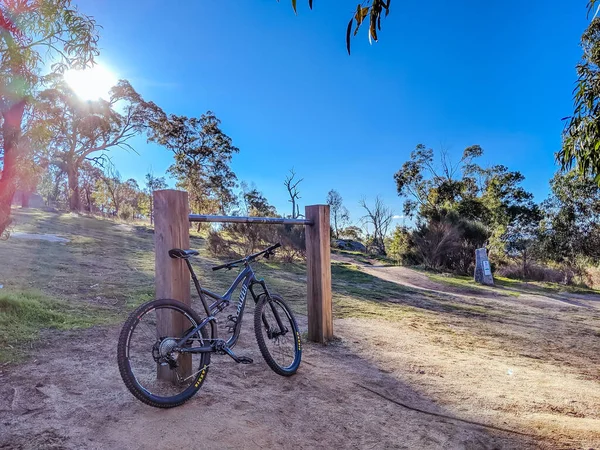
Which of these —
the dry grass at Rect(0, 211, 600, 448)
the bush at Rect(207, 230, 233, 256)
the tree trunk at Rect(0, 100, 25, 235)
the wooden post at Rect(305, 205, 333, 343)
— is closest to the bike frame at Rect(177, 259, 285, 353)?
the dry grass at Rect(0, 211, 600, 448)

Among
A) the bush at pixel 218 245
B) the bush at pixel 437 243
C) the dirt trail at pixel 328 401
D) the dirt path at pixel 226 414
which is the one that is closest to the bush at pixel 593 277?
the bush at pixel 437 243

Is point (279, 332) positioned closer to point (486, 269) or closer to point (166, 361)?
point (166, 361)

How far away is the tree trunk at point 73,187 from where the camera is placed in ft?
78.1

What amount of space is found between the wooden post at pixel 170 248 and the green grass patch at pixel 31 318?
133cm

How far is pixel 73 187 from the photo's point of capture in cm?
2577

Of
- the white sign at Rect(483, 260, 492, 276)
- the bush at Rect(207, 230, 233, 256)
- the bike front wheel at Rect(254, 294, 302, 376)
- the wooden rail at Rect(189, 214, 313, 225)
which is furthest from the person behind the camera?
the white sign at Rect(483, 260, 492, 276)

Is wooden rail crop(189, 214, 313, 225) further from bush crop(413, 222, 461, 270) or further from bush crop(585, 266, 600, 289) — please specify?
bush crop(585, 266, 600, 289)

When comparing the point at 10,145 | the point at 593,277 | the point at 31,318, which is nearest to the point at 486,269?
the point at 593,277

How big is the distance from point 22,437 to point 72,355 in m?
1.21

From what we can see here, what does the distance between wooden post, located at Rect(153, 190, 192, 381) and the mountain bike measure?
24 millimetres

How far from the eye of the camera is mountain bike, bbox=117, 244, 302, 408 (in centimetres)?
197

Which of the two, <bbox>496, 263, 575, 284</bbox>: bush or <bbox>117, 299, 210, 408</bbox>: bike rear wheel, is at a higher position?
<bbox>117, 299, 210, 408</bbox>: bike rear wheel

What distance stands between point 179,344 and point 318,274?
192 cm

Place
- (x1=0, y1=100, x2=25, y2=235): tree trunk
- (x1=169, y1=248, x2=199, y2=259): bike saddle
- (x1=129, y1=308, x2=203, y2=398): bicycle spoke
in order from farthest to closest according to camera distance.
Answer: (x1=0, y1=100, x2=25, y2=235): tree trunk → (x1=169, y1=248, x2=199, y2=259): bike saddle → (x1=129, y1=308, x2=203, y2=398): bicycle spoke
